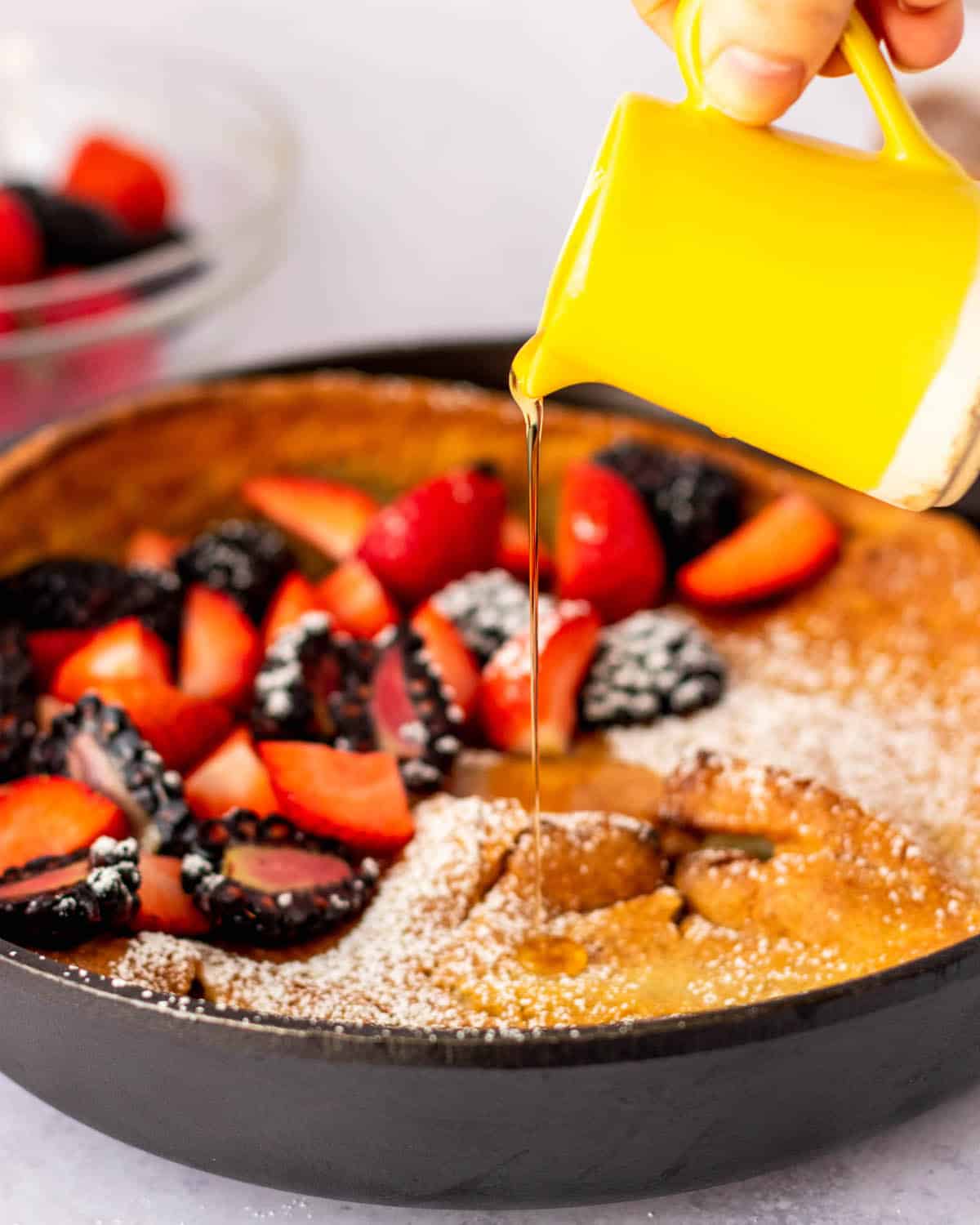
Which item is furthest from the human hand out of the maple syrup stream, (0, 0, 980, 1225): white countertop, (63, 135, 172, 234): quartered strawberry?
(0, 0, 980, 1225): white countertop

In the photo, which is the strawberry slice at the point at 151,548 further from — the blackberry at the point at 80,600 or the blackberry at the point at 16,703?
the blackberry at the point at 16,703

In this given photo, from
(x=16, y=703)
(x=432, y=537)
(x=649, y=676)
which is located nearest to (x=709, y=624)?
(x=649, y=676)

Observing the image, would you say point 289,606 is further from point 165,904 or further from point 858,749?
point 858,749

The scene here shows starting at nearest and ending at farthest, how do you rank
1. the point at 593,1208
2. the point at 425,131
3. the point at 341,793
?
1. the point at 593,1208
2. the point at 341,793
3. the point at 425,131

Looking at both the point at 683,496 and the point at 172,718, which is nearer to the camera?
the point at 172,718

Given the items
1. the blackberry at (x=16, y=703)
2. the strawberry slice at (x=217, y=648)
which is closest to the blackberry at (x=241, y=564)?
the strawberry slice at (x=217, y=648)

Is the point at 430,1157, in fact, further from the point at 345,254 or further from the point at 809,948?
the point at 345,254
